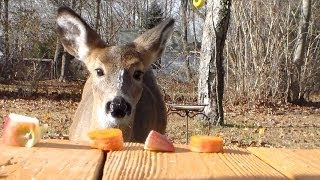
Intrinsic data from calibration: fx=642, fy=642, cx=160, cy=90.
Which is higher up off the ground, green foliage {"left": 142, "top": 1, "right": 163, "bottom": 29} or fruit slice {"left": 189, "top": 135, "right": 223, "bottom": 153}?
green foliage {"left": 142, "top": 1, "right": 163, "bottom": 29}

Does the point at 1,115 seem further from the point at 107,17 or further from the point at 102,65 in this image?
the point at 107,17

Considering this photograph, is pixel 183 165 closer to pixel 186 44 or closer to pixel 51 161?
pixel 51 161

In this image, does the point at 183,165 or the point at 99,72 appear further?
the point at 99,72

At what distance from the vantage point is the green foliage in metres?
30.2

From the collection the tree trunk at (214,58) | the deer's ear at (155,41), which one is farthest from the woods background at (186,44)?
the deer's ear at (155,41)

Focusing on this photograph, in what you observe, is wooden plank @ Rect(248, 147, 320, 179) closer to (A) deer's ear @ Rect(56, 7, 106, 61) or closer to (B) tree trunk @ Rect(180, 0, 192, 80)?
(A) deer's ear @ Rect(56, 7, 106, 61)

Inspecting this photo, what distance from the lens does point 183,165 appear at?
6.53ft

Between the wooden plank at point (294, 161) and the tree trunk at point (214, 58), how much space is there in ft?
35.5

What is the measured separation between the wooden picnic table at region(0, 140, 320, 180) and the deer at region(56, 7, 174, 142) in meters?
2.83

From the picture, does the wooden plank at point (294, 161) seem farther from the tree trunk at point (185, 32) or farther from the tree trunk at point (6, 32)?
the tree trunk at point (6, 32)

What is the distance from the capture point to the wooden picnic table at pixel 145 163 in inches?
70.7

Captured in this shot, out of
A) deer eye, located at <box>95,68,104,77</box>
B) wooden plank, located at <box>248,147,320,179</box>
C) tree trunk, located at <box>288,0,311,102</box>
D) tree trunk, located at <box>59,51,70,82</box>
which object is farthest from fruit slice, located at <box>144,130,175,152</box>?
tree trunk, located at <box>59,51,70,82</box>

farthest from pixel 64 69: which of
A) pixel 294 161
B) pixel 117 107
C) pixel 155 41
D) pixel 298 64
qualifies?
pixel 294 161

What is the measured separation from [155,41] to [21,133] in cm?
410
